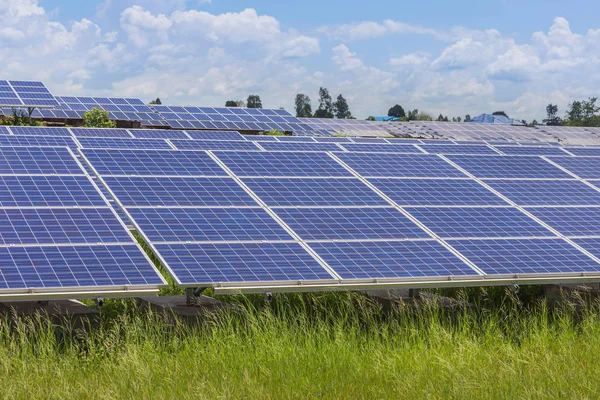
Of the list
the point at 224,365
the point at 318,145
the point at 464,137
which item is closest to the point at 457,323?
the point at 224,365

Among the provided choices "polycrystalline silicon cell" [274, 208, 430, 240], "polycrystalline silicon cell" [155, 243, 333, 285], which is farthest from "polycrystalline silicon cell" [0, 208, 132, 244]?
"polycrystalline silicon cell" [274, 208, 430, 240]

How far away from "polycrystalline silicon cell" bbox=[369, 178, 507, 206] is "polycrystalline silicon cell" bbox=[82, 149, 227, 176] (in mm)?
3640

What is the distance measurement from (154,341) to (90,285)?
148 centimetres

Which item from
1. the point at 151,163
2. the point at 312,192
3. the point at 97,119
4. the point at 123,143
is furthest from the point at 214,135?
the point at 312,192

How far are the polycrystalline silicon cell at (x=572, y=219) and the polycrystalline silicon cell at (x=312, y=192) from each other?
11.4 ft

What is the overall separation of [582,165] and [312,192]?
9251 millimetres

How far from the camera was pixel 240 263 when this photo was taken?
46.9 feet

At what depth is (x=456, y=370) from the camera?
40.4 feet

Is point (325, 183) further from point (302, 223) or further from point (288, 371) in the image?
point (288, 371)

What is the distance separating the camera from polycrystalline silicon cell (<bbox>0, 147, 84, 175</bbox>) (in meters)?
17.5

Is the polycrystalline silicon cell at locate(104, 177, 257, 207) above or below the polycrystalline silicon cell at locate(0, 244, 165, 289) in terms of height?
above

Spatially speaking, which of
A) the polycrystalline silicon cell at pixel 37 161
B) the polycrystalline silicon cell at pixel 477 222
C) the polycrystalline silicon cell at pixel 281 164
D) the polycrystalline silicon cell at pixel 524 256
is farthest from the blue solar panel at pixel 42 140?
the polycrystalline silicon cell at pixel 524 256

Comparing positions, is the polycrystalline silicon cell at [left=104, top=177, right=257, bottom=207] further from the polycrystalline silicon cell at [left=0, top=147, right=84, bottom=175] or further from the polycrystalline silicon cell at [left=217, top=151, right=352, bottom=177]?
the polycrystalline silicon cell at [left=0, top=147, right=84, bottom=175]

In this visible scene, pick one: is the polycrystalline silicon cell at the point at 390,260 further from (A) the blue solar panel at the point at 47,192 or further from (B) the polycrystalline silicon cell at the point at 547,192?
(A) the blue solar panel at the point at 47,192
